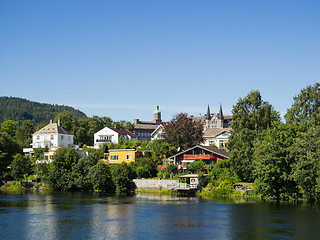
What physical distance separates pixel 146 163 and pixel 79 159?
40.6ft

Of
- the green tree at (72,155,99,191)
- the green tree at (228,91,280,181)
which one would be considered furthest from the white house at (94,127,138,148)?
the green tree at (228,91,280,181)

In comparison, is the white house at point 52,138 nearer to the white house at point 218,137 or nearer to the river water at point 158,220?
the white house at point 218,137

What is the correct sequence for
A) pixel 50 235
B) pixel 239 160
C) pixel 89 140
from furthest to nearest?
pixel 89 140 < pixel 239 160 < pixel 50 235

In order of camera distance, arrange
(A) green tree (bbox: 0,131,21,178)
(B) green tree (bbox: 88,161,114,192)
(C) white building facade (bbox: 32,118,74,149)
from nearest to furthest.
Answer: (B) green tree (bbox: 88,161,114,192) → (A) green tree (bbox: 0,131,21,178) → (C) white building facade (bbox: 32,118,74,149)

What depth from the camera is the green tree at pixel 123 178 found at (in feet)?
230

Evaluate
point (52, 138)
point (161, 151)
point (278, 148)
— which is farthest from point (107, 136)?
point (278, 148)

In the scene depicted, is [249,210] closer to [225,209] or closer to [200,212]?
[225,209]

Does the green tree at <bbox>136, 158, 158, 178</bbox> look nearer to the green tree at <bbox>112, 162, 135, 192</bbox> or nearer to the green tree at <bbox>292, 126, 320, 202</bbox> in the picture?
the green tree at <bbox>112, 162, 135, 192</bbox>

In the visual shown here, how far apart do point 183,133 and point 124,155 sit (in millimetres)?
12331

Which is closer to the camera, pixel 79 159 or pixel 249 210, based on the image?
pixel 249 210

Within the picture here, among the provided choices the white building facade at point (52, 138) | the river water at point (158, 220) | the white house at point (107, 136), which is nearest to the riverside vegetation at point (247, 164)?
the river water at point (158, 220)

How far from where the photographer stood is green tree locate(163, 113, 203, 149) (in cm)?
8250

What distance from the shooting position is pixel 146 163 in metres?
74.6

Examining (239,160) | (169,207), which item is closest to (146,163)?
(239,160)
